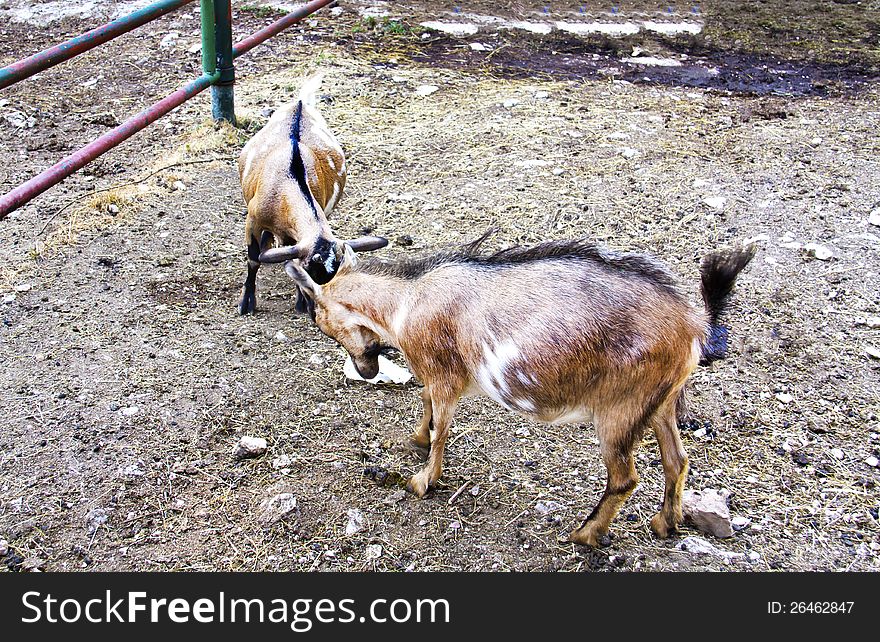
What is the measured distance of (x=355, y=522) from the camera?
9.50ft

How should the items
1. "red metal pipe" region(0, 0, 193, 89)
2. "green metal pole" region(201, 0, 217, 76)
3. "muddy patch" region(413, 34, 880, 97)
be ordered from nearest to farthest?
"red metal pipe" region(0, 0, 193, 89), "green metal pole" region(201, 0, 217, 76), "muddy patch" region(413, 34, 880, 97)

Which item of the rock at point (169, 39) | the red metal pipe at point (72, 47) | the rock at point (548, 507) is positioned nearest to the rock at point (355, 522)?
the rock at point (548, 507)

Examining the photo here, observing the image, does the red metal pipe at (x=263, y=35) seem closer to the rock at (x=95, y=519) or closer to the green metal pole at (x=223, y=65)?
the green metal pole at (x=223, y=65)

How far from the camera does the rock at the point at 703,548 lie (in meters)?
2.76

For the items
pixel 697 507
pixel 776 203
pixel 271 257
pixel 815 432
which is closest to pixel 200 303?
pixel 271 257

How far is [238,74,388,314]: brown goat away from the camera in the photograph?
11.4 ft

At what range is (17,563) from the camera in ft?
8.70

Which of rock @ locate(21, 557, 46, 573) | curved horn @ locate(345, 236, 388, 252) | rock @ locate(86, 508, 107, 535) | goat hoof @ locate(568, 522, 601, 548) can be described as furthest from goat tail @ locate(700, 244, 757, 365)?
rock @ locate(21, 557, 46, 573)

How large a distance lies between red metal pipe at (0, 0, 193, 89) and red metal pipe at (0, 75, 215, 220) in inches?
16.8

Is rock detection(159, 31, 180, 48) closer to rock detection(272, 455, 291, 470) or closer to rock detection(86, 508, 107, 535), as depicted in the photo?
rock detection(272, 455, 291, 470)

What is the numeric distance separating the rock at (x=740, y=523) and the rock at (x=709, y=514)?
0.13 feet

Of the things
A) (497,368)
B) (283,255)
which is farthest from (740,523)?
(283,255)

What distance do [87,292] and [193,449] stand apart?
4.44 feet

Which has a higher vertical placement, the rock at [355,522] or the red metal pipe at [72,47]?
the red metal pipe at [72,47]
